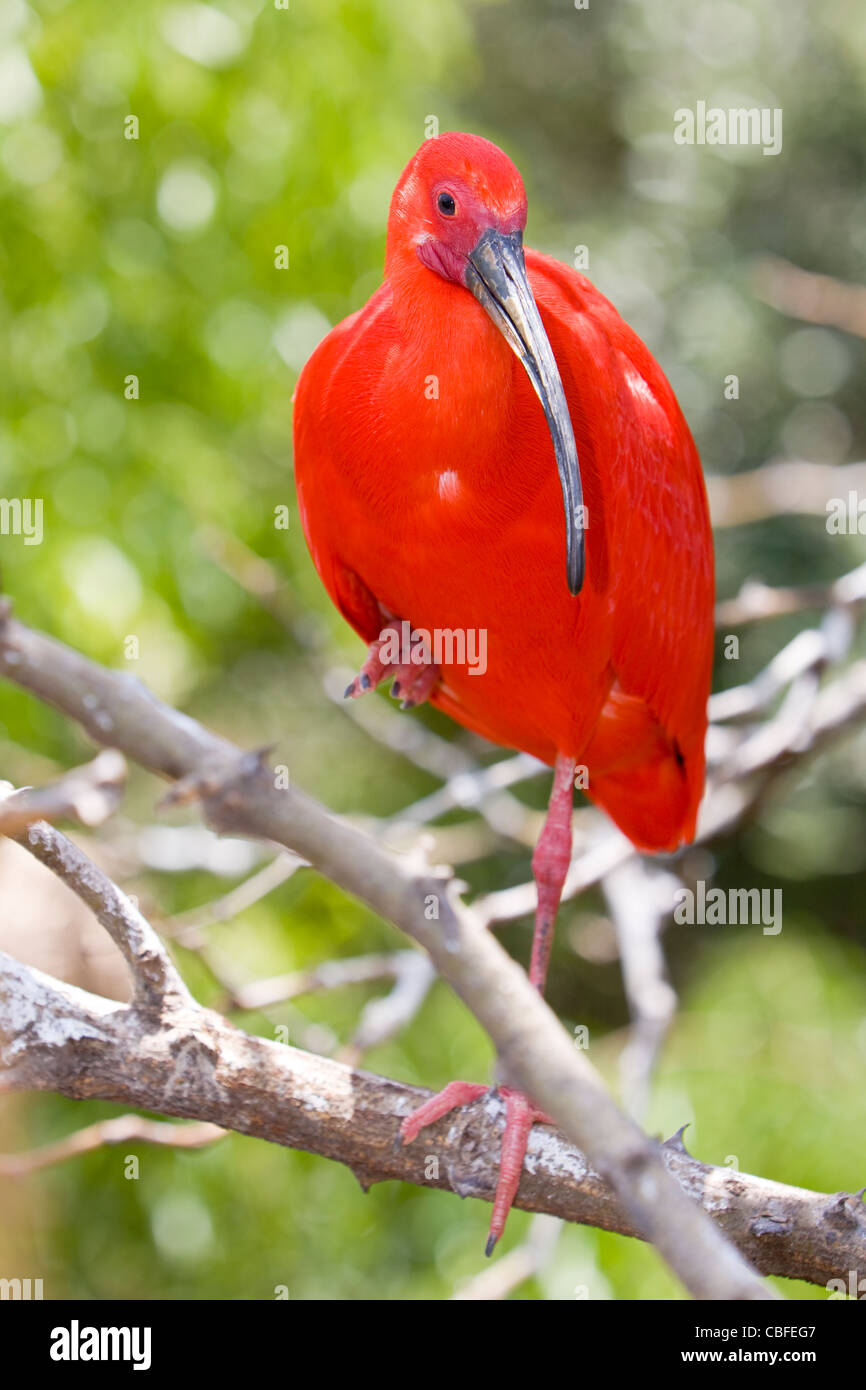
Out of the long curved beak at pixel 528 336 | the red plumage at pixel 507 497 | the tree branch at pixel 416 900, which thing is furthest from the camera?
the red plumage at pixel 507 497

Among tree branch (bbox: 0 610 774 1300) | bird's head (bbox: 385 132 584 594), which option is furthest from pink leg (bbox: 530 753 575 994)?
tree branch (bbox: 0 610 774 1300)

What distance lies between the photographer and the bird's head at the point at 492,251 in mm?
1391

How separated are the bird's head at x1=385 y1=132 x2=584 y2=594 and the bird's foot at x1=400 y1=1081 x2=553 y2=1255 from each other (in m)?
0.61

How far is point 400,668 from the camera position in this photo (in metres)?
1.94

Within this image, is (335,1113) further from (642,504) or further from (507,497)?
(642,504)

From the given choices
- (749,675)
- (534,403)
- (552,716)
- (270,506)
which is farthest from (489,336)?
(749,675)

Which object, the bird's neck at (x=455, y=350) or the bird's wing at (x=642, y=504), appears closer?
the bird's neck at (x=455, y=350)

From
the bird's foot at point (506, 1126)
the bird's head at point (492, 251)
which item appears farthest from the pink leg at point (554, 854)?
the bird's head at point (492, 251)

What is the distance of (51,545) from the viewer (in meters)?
2.42

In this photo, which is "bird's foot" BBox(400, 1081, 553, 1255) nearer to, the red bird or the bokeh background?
the red bird

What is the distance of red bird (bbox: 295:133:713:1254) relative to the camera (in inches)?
57.9

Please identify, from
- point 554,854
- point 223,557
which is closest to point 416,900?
point 554,854

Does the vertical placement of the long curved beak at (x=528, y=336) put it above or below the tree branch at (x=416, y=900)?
above

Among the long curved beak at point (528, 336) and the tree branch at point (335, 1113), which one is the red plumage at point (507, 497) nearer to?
the long curved beak at point (528, 336)
